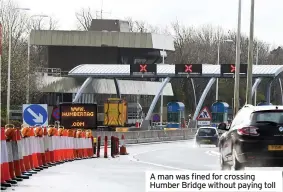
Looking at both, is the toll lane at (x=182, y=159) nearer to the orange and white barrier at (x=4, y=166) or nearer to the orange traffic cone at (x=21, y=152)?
the orange traffic cone at (x=21, y=152)

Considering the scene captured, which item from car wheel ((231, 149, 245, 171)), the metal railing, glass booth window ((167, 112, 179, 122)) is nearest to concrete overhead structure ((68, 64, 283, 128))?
glass booth window ((167, 112, 179, 122))

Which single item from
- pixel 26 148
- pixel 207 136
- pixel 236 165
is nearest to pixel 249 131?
pixel 236 165

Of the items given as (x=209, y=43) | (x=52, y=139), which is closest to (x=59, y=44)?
(x=209, y=43)

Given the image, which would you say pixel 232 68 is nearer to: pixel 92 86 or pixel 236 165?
pixel 92 86

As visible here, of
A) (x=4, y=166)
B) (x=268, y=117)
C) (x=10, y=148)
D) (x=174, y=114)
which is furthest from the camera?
(x=174, y=114)

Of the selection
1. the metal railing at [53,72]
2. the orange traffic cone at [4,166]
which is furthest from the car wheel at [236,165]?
the metal railing at [53,72]

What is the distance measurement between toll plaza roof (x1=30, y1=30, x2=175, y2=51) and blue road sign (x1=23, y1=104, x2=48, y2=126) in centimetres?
7958

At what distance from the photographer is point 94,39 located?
112m

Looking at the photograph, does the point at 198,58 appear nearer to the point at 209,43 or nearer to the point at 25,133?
the point at 209,43

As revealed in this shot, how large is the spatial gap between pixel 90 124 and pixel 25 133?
1071 inches

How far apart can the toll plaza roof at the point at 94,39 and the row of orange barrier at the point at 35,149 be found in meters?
70.8

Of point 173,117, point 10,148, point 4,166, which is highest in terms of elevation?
point 10,148

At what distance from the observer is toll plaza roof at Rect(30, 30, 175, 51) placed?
110 m

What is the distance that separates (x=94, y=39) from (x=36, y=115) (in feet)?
268
